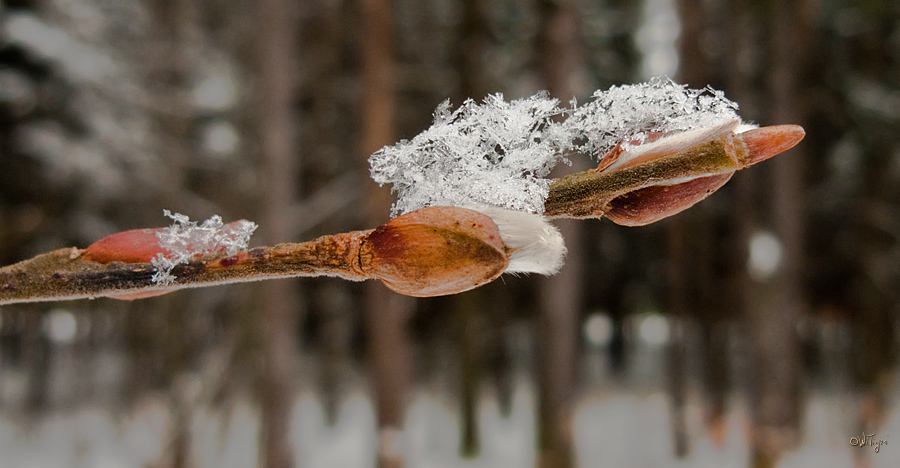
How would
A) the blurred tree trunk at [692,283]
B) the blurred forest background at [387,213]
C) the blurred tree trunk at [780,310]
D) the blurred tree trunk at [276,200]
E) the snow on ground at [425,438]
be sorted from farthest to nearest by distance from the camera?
the snow on ground at [425,438] < the blurred tree trunk at [692,283] < the blurred tree trunk at [780,310] < the blurred forest background at [387,213] < the blurred tree trunk at [276,200]

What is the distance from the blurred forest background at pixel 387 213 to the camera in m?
2.42

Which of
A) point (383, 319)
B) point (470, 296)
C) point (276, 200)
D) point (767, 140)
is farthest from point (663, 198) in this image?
point (470, 296)

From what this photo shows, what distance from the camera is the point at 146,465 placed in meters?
2.99

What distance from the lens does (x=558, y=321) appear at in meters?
2.34

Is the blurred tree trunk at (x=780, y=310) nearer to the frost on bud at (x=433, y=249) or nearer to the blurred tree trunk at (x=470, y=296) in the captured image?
the blurred tree trunk at (x=470, y=296)

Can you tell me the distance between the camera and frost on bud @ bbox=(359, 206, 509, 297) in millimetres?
248

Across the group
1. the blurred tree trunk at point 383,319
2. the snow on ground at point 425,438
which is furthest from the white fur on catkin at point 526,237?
the snow on ground at point 425,438

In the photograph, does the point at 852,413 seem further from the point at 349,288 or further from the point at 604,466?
the point at 349,288

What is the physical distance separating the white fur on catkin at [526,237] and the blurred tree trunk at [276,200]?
6.56 feet

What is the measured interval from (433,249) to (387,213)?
6.21 ft

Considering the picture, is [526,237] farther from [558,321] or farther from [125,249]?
[558,321]

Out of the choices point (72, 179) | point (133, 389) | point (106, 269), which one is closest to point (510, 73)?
point (72, 179)

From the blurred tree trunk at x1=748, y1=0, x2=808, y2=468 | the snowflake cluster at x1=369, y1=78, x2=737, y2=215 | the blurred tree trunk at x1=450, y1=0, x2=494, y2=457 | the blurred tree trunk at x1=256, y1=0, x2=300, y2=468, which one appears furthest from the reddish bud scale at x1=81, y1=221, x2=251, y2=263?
the blurred tree trunk at x1=748, y1=0, x2=808, y2=468

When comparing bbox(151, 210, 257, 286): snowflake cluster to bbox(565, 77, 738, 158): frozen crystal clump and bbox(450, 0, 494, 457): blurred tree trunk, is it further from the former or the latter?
bbox(450, 0, 494, 457): blurred tree trunk
